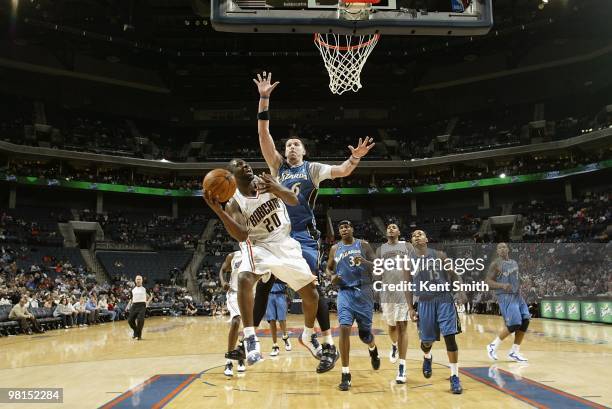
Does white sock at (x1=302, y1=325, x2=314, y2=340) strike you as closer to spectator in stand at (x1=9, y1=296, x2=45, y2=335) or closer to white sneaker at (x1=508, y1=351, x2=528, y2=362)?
white sneaker at (x1=508, y1=351, x2=528, y2=362)

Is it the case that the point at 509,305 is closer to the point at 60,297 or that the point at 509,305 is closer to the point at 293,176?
the point at 293,176

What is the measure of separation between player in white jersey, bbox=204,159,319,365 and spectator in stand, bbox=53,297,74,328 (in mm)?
16147

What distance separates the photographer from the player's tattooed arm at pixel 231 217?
14.8 feet

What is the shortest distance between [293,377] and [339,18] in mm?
5407

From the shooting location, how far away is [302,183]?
228 inches

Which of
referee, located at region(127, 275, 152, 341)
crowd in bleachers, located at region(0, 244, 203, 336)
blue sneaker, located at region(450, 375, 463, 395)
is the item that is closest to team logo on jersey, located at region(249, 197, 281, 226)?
blue sneaker, located at region(450, 375, 463, 395)

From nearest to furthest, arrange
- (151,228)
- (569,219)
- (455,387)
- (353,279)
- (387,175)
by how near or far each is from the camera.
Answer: (455,387) → (353,279) → (569,219) → (151,228) → (387,175)

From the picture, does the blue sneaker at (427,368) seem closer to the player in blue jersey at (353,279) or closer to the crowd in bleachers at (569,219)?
the player in blue jersey at (353,279)

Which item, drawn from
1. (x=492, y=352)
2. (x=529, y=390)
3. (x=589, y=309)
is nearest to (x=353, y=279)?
(x=529, y=390)

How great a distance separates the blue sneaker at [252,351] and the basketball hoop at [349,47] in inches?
193

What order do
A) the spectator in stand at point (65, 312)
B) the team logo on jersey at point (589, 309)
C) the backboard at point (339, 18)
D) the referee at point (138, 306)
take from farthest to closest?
the spectator in stand at point (65, 312) → the team logo on jersey at point (589, 309) → the referee at point (138, 306) → the backboard at point (339, 18)

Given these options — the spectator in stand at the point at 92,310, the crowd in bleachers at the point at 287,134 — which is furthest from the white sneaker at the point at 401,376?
the crowd in bleachers at the point at 287,134

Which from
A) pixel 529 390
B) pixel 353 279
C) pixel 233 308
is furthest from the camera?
pixel 233 308

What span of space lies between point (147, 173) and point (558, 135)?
2870cm
